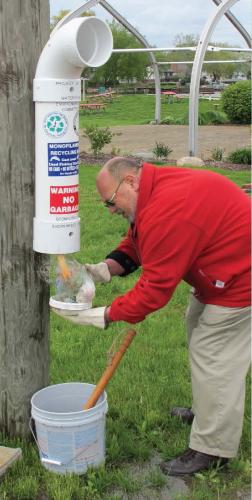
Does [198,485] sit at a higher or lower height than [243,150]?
lower

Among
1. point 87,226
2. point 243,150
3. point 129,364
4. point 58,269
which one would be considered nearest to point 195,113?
point 243,150

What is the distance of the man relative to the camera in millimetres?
2920

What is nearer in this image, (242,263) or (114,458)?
(242,263)

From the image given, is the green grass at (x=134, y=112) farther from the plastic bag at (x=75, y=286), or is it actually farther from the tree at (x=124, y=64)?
the plastic bag at (x=75, y=286)

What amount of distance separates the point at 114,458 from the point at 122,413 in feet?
1.39

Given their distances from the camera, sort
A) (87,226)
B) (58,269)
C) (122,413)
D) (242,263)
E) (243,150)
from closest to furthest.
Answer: (242,263) → (58,269) → (122,413) → (87,226) → (243,150)

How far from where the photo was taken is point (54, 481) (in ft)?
10.4

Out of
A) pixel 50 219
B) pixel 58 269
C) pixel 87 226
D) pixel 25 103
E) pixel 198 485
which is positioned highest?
pixel 25 103

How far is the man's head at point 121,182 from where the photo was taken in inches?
119

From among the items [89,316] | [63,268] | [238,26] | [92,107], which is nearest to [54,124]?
[63,268]

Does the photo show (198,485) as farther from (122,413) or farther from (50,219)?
(50,219)

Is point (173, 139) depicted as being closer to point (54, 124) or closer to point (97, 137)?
point (97, 137)

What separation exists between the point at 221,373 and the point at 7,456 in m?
1.14

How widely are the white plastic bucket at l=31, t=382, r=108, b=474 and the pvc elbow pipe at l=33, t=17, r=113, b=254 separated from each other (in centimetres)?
78
